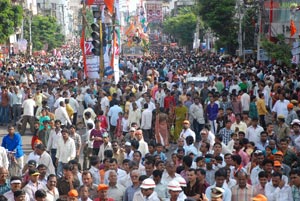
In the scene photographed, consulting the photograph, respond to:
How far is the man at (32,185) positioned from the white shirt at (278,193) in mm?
2927

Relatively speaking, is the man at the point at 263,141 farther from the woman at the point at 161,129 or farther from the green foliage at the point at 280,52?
the green foliage at the point at 280,52

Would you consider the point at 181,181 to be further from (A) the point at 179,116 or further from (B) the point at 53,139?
(A) the point at 179,116

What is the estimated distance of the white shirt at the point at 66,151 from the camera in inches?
562

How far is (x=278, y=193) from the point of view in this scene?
1066 cm

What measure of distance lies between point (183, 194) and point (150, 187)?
1.44 feet

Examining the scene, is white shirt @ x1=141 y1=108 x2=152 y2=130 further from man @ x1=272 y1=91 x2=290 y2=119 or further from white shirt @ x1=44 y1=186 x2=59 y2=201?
white shirt @ x1=44 y1=186 x2=59 y2=201

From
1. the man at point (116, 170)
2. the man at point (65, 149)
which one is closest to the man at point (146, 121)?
the man at point (65, 149)

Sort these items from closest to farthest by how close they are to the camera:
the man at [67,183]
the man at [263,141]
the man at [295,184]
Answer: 1. the man at [295,184]
2. the man at [67,183]
3. the man at [263,141]

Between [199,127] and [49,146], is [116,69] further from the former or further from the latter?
[49,146]

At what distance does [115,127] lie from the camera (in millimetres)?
19078

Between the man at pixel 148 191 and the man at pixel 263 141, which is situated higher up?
the man at pixel 148 191

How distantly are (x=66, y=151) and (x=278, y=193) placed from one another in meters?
4.77

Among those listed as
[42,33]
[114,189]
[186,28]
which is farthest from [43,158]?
[186,28]

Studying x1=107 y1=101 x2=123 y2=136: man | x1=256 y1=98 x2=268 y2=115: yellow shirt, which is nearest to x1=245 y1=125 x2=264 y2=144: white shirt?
x1=107 y1=101 x2=123 y2=136: man
